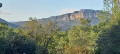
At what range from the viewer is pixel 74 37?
6250cm

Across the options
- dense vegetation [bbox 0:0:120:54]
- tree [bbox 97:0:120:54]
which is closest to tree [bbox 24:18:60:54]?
dense vegetation [bbox 0:0:120:54]

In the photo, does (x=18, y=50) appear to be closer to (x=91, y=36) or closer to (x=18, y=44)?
(x=18, y=44)

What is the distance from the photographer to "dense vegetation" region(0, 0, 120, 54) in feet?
130

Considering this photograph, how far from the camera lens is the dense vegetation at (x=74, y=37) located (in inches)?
1566

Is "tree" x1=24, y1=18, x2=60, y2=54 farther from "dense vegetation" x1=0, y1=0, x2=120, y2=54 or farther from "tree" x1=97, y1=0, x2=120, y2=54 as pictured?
"tree" x1=97, y1=0, x2=120, y2=54

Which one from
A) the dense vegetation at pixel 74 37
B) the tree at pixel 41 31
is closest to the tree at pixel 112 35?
the dense vegetation at pixel 74 37

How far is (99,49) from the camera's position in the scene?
42.2m

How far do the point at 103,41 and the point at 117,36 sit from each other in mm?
2254

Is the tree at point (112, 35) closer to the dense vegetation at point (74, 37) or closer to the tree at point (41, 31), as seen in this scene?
the dense vegetation at point (74, 37)

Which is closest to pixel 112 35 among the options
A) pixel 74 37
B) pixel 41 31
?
pixel 41 31

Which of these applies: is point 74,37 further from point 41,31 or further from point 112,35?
point 112,35

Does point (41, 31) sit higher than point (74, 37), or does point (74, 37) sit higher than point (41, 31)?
point (41, 31)

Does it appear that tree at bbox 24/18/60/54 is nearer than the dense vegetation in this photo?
No

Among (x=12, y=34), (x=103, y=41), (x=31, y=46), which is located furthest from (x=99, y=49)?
(x=12, y=34)
